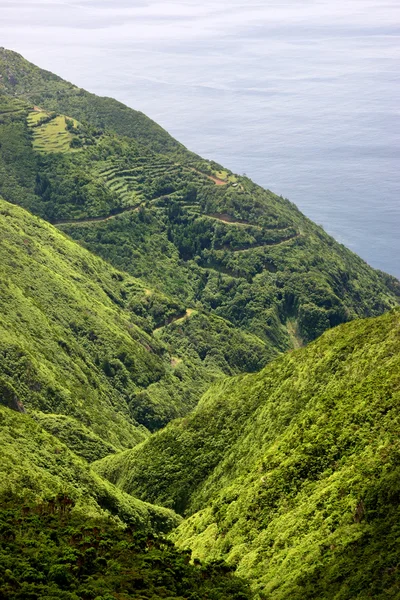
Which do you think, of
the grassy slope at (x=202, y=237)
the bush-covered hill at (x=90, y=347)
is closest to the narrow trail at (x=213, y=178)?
the grassy slope at (x=202, y=237)

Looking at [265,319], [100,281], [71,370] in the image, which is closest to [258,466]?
[71,370]

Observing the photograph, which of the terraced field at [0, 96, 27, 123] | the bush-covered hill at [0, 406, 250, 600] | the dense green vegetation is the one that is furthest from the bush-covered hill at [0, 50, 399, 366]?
the dense green vegetation

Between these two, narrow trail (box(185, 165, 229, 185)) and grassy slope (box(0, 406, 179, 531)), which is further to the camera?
narrow trail (box(185, 165, 229, 185))

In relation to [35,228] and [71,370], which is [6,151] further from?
[71,370]

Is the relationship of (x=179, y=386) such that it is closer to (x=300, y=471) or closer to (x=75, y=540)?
(x=300, y=471)

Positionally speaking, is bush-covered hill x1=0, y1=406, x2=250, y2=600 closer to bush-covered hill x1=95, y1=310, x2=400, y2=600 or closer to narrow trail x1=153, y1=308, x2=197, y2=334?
bush-covered hill x1=95, y1=310, x2=400, y2=600

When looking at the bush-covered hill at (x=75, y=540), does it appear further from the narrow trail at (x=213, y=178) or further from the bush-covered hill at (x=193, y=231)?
the narrow trail at (x=213, y=178)
